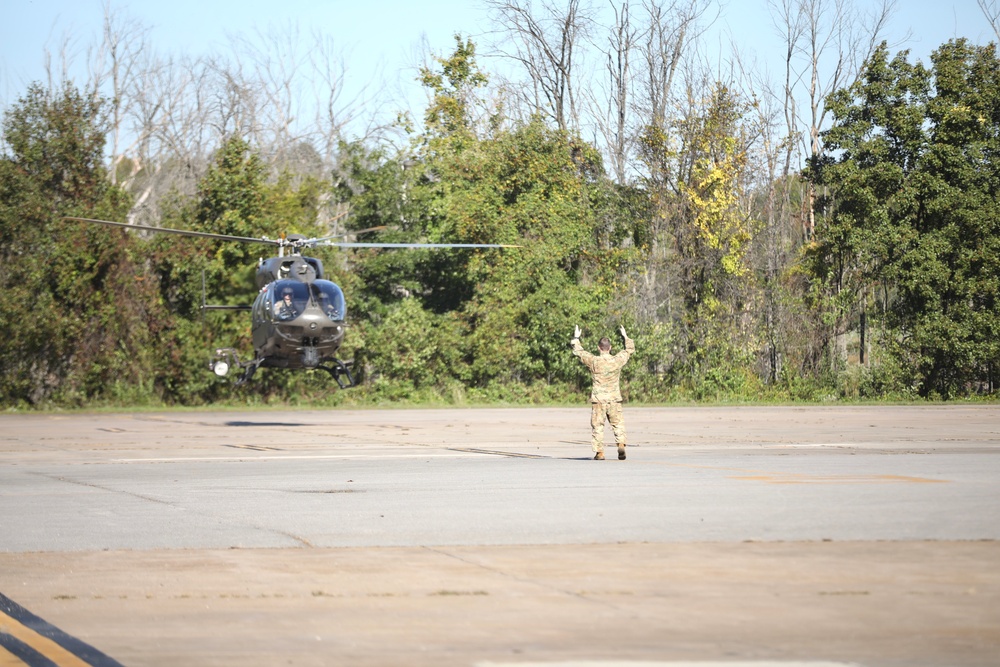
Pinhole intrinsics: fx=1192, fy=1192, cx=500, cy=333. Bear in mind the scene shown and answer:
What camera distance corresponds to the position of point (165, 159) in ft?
219

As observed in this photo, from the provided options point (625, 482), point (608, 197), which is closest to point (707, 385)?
point (608, 197)

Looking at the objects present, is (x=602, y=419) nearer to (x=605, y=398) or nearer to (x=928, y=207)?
(x=605, y=398)

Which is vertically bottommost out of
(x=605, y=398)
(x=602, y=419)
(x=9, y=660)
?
(x=9, y=660)

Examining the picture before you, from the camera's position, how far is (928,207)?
4181 centimetres

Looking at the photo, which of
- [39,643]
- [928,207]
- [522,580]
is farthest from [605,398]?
[928,207]

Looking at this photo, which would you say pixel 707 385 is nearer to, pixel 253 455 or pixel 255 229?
pixel 255 229

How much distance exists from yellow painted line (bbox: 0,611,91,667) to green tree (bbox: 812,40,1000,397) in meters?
38.7

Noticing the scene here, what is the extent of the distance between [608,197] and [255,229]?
1463 cm

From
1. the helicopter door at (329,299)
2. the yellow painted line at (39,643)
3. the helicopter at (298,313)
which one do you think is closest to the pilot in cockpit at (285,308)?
the helicopter at (298,313)

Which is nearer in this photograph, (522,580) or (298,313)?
(522,580)

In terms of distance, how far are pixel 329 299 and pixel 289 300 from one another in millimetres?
889

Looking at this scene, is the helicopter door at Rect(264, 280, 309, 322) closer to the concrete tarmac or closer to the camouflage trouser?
the concrete tarmac

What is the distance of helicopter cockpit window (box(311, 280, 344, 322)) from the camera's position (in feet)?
85.1

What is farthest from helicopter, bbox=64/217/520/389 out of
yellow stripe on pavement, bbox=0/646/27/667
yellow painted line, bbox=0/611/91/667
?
yellow stripe on pavement, bbox=0/646/27/667
